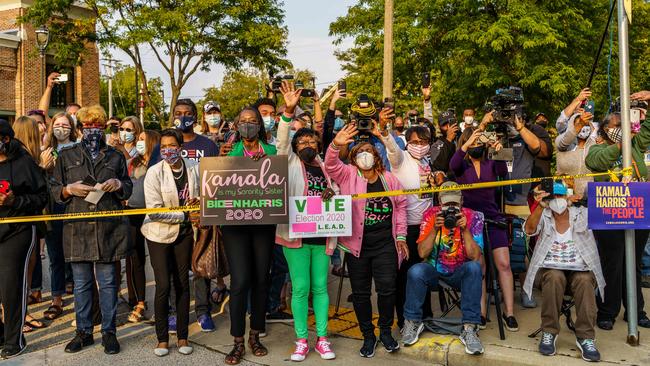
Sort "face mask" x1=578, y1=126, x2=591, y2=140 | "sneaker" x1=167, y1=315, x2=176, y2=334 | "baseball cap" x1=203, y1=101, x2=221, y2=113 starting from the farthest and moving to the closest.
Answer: "baseball cap" x1=203, y1=101, x2=221, y2=113
"face mask" x1=578, y1=126, x2=591, y2=140
"sneaker" x1=167, y1=315, x2=176, y2=334

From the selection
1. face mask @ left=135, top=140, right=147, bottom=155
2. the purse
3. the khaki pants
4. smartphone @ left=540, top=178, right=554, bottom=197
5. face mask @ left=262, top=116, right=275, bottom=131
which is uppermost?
face mask @ left=262, top=116, right=275, bottom=131

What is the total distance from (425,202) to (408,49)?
14.1 metres

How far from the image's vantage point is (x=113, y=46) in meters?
21.4

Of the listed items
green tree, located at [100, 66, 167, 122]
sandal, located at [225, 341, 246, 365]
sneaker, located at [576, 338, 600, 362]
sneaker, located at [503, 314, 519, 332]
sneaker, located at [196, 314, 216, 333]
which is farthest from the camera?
green tree, located at [100, 66, 167, 122]

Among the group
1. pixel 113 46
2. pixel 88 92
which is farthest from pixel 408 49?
pixel 88 92

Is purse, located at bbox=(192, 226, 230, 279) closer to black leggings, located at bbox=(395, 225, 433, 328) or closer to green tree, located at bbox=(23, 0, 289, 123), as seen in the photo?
black leggings, located at bbox=(395, 225, 433, 328)

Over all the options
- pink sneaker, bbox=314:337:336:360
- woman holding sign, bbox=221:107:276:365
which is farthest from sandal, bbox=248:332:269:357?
pink sneaker, bbox=314:337:336:360

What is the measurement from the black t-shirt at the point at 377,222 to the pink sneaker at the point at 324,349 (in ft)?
2.98

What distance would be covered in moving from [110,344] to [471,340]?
3275 mm

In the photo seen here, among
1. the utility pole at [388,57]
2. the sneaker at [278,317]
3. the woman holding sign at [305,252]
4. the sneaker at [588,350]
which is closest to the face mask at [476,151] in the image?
the woman holding sign at [305,252]

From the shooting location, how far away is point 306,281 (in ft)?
17.8

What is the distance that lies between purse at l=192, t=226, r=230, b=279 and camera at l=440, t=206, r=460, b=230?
2124 millimetres

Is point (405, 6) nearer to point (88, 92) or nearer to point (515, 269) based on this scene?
point (515, 269)

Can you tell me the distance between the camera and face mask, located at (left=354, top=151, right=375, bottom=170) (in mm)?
5426
